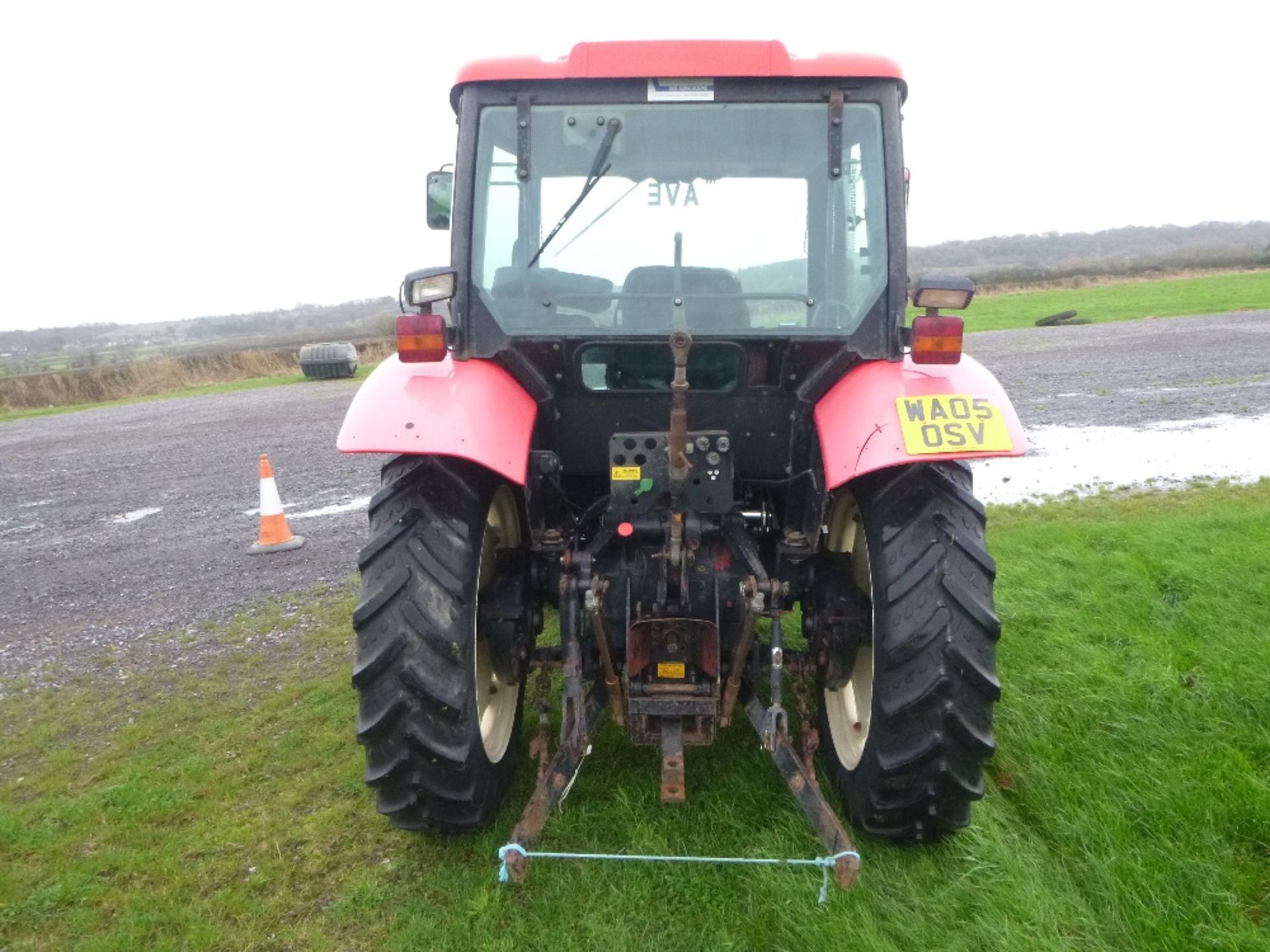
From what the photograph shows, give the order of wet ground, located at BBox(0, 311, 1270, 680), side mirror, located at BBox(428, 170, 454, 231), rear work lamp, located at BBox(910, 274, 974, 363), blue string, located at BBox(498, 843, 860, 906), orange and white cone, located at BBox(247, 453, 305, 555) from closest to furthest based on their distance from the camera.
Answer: blue string, located at BBox(498, 843, 860, 906) → rear work lamp, located at BBox(910, 274, 974, 363) → side mirror, located at BBox(428, 170, 454, 231) → wet ground, located at BBox(0, 311, 1270, 680) → orange and white cone, located at BBox(247, 453, 305, 555)

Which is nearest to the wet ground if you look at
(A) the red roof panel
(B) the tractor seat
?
(B) the tractor seat

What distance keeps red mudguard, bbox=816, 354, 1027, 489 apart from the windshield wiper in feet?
3.22

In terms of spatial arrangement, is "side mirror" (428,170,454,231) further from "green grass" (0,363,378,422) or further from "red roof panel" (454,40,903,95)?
"green grass" (0,363,378,422)

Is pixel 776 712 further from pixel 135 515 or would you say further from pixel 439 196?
pixel 135 515

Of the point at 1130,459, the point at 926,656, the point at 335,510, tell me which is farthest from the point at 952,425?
the point at 335,510

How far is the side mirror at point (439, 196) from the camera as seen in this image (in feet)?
10.1

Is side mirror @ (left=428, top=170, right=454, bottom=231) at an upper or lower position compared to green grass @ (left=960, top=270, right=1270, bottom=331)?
upper

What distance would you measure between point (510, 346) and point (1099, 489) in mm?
5140

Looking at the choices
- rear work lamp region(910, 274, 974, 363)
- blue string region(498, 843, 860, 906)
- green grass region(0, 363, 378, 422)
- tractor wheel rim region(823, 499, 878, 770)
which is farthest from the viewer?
green grass region(0, 363, 378, 422)

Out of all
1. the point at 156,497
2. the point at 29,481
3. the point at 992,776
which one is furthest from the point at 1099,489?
the point at 29,481

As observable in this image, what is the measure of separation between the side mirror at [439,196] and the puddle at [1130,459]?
4603 mm

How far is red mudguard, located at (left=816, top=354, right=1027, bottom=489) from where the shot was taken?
7.74 feet

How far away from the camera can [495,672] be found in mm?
2938

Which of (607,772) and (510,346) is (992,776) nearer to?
(607,772)
